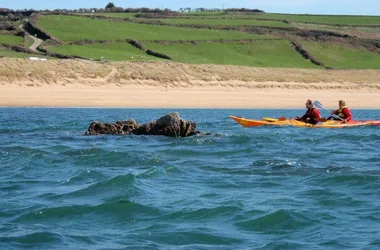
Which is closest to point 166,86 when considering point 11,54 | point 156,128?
point 11,54

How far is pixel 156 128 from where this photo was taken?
19.7 meters

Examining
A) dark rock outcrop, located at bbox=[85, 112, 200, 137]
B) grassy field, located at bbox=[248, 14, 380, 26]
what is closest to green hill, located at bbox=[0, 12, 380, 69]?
grassy field, located at bbox=[248, 14, 380, 26]

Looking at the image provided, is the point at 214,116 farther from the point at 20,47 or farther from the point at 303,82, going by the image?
the point at 20,47

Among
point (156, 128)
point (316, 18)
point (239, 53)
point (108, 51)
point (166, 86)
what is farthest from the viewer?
point (316, 18)

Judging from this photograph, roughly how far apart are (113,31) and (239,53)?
9.13 meters

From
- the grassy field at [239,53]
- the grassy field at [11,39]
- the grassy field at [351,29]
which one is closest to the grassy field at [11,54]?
the grassy field at [11,39]

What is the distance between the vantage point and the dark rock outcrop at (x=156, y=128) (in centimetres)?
1950

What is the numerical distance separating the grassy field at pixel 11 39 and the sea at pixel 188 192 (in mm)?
28781

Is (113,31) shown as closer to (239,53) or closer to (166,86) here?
(239,53)

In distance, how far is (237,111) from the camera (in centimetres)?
3288

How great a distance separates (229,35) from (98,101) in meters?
29.4

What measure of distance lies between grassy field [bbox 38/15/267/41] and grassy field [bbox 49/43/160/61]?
232 cm

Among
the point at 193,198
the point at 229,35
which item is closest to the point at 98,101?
the point at 193,198

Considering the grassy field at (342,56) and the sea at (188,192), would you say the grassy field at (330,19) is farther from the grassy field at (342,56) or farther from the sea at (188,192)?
the sea at (188,192)
